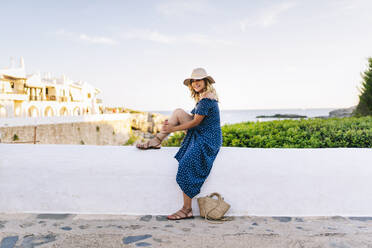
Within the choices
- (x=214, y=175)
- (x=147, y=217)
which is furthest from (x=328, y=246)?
(x=147, y=217)

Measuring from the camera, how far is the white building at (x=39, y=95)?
27172 millimetres

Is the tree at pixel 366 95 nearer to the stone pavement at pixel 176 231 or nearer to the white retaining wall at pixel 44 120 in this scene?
the stone pavement at pixel 176 231

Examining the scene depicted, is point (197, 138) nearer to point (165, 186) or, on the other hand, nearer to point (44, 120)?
point (165, 186)

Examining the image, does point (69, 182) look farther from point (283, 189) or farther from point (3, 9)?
point (3, 9)

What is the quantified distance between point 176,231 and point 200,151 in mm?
902

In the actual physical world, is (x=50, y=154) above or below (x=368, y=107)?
below

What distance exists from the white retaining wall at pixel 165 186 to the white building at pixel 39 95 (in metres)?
25.9

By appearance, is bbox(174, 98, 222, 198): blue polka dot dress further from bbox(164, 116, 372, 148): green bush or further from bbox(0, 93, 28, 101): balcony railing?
bbox(0, 93, 28, 101): balcony railing

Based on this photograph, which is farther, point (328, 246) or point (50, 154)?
point (50, 154)

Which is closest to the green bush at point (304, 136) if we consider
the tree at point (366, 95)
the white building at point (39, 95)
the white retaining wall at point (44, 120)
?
the tree at point (366, 95)

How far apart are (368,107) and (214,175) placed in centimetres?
1591

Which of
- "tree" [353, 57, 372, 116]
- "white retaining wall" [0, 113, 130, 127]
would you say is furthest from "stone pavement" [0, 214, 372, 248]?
"white retaining wall" [0, 113, 130, 127]

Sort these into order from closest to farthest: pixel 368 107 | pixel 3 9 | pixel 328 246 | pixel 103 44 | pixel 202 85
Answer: pixel 328 246 < pixel 202 85 < pixel 368 107 < pixel 3 9 < pixel 103 44

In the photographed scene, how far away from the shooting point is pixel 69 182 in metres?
3.32
